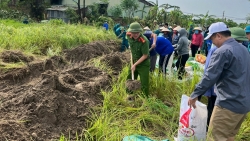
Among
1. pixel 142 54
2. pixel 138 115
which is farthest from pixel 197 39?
pixel 138 115

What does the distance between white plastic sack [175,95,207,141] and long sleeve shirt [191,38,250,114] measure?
0.19 meters

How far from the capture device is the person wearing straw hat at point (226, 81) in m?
2.63

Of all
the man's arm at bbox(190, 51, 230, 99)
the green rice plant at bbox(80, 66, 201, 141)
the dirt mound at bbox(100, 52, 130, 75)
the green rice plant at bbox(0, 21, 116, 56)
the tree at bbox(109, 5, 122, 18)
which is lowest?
the green rice plant at bbox(80, 66, 201, 141)

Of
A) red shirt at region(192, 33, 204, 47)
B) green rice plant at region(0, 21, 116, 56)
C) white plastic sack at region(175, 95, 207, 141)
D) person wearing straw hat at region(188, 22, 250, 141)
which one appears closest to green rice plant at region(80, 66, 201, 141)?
white plastic sack at region(175, 95, 207, 141)

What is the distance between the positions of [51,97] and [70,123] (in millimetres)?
491

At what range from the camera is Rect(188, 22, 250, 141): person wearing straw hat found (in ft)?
8.64

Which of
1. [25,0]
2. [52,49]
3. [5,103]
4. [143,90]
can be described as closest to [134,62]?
[143,90]

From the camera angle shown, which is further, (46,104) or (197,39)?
(197,39)

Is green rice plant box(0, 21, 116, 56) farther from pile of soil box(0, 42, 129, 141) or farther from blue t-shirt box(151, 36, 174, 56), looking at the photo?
blue t-shirt box(151, 36, 174, 56)

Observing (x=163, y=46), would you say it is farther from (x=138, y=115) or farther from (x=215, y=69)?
(x=215, y=69)

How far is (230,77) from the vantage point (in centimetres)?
271

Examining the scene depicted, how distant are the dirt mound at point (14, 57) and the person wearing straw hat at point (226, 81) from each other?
16.0ft

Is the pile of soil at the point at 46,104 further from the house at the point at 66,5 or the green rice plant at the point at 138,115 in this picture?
the house at the point at 66,5

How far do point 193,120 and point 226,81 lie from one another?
0.57m
